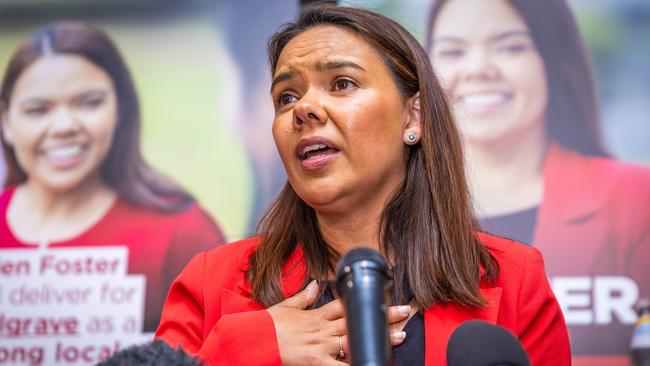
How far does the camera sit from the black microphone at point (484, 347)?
1188mm

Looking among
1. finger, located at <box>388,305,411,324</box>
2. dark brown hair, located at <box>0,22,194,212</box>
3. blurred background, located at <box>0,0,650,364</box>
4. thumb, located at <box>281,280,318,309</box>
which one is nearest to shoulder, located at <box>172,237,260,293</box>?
thumb, located at <box>281,280,318,309</box>

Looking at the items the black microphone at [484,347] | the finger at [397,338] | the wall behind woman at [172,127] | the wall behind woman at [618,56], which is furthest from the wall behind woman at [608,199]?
the black microphone at [484,347]

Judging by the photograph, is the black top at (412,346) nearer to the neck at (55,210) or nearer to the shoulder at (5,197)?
the neck at (55,210)

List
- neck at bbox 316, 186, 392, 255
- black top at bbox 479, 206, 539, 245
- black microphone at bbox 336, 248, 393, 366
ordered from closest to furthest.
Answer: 1. black microphone at bbox 336, 248, 393, 366
2. neck at bbox 316, 186, 392, 255
3. black top at bbox 479, 206, 539, 245

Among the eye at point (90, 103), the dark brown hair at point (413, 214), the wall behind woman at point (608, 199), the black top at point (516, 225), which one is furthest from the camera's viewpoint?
the eye at point (90, 103)

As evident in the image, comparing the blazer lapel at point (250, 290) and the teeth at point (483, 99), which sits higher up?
the teeth at point (483, 99)

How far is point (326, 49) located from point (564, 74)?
1276mm

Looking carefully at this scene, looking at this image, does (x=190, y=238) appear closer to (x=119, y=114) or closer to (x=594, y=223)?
(x=119, y=114)

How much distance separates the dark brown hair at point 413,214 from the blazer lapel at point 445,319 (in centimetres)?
4

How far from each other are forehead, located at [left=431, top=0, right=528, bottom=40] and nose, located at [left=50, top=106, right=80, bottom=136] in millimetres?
1389

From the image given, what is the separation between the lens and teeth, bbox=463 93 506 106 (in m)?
2.94

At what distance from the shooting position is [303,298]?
189cm

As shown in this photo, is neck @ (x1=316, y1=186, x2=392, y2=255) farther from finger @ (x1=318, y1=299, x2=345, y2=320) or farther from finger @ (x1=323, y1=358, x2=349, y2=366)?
finger @ (x1=323, y1=358, x2=349, y2=366)

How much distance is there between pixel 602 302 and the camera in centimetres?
277
